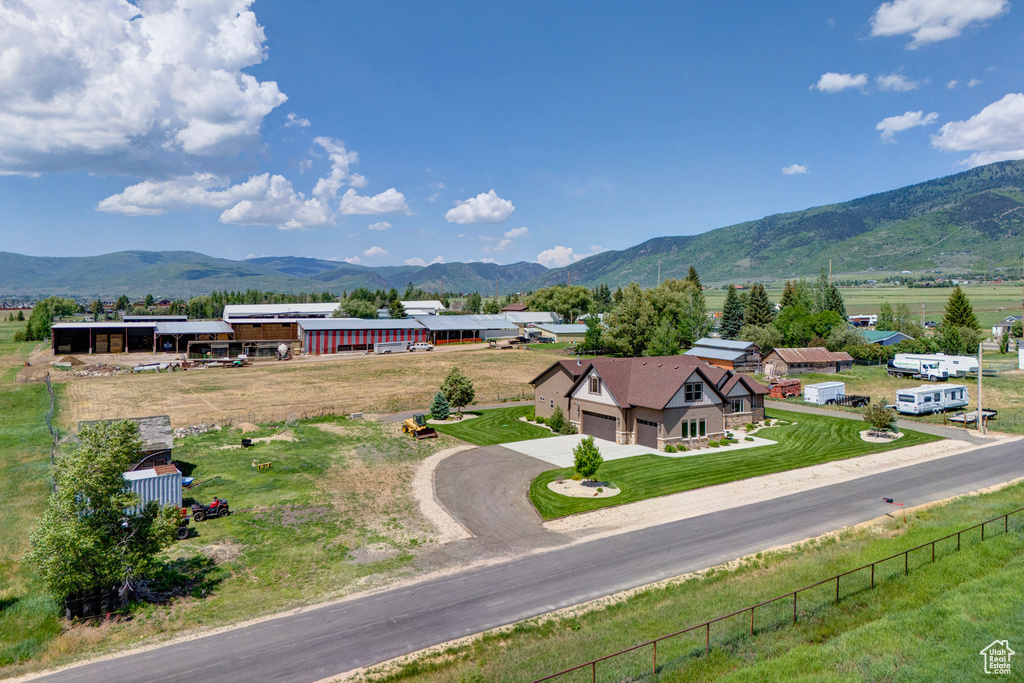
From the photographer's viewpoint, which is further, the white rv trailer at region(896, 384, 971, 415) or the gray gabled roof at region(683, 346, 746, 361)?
the gray gabled roof at region(683, 346, 746, 361)

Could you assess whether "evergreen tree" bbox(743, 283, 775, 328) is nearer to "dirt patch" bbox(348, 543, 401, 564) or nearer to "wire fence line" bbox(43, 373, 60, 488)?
"dirt patch" bbox(348, 543, 401, 564)

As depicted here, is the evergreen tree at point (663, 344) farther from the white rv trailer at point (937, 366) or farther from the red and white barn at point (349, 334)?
the red and white barn at point (349, 334)

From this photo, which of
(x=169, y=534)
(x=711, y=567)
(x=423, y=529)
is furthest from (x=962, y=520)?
(x=169, y=534)

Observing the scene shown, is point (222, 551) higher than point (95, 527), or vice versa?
point (95, 527)

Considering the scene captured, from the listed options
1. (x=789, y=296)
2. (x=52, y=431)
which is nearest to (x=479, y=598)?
(x=52, y=431)

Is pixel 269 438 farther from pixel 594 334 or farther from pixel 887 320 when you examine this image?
pixel 887 320

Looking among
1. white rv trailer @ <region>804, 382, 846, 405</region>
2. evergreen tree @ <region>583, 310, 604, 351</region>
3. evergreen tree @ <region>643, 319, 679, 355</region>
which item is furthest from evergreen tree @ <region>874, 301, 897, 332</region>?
white rv trailer @ <region>804, 382, 846, 405</region>

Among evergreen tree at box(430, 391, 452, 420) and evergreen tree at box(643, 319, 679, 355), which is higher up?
evergreen tree at box(643, 319, 679, 355)
